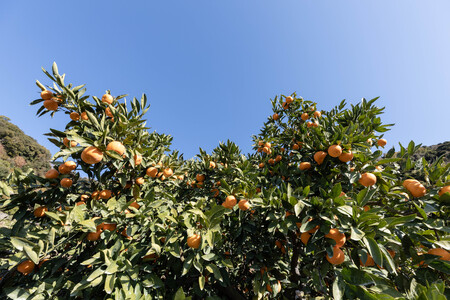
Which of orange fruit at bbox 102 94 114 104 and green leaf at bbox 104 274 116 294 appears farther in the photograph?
orange fruit at bbox 102 94 114 104

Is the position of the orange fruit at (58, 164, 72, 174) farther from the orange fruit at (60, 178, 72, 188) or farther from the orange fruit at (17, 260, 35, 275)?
the orange fruit at (17, 260, 35, 275)

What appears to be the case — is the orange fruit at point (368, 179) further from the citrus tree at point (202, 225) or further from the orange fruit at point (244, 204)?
the orange fruit at point (244, 204)

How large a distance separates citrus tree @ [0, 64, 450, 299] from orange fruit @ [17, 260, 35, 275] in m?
0.01

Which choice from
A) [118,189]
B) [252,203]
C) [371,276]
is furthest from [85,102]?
[371,276]

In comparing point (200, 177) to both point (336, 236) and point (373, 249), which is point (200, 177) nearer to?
point (336, 236)

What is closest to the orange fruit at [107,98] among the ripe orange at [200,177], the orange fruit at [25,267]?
the ripe orange at [200,177]

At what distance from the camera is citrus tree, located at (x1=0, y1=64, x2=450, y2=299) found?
4.49 ft

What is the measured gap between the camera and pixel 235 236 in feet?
7.11

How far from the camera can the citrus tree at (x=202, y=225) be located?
137cm

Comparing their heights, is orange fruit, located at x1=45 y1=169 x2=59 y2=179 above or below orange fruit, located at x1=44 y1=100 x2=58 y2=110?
below

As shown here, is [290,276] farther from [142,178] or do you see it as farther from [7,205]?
[7,205]

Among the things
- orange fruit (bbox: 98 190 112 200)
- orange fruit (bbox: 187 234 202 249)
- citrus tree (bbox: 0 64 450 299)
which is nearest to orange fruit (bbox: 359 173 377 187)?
citrus tree (bbox: 0 64 450 299)

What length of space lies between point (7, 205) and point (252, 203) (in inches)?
95.3

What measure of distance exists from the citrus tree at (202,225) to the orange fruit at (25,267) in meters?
0.01
